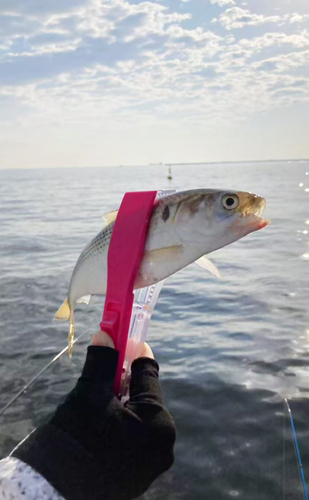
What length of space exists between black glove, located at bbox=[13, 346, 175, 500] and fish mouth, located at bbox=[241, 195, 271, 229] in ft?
3.14

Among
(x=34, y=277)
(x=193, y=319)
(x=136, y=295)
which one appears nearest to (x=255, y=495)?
(x=136, y=295)

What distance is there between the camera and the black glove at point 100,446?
1.83 metres

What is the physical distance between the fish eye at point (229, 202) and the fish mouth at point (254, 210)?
44mm

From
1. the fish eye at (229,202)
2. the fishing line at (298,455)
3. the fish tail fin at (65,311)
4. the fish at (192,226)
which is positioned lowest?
the fishing line at (298,455)

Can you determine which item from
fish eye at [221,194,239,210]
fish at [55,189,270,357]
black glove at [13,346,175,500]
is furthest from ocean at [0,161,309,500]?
fish eye at [221,194,239,210]

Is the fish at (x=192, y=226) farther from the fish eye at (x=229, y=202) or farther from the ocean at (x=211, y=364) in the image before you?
the ocean at (x=211, y=364)

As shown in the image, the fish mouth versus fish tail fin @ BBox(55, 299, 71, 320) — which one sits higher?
the fish mouth

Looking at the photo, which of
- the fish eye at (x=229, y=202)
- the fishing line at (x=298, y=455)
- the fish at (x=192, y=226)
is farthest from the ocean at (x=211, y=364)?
the fish eye at (x=229, y=202)

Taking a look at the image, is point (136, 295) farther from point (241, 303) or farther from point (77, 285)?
point (241, 303)

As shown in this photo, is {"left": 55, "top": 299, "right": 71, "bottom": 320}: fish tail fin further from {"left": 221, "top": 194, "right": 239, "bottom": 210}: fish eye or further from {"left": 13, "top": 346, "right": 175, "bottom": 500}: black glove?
{"left": 221, "top": 194, "right": 239, "bottom": 210}: fish eye

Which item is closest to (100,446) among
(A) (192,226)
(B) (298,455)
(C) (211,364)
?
(A) (192,226)

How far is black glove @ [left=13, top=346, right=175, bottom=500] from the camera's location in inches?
72.2

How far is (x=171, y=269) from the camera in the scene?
7.05ft

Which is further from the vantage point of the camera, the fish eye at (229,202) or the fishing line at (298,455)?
the fishing line at (298,455)
